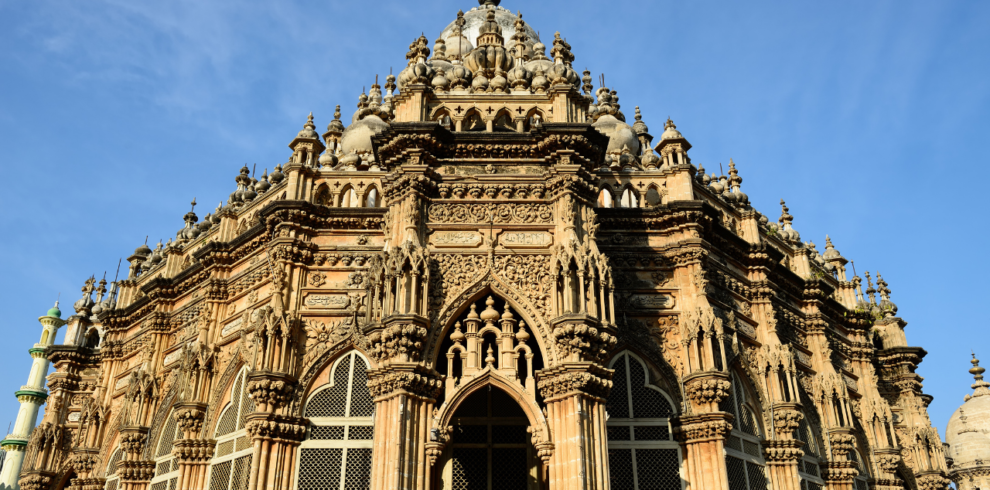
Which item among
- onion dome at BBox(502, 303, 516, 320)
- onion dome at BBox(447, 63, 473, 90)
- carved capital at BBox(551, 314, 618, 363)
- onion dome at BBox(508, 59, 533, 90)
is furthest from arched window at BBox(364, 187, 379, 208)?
carved capital at BBox(551, 314, 618, 363)

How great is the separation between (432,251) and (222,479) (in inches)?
307

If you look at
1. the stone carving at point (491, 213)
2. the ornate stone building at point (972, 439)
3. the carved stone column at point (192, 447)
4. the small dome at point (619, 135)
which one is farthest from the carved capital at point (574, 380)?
the ornate stone building at point (972, 439)

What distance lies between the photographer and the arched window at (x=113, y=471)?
23266 mm

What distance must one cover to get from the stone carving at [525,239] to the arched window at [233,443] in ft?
24.0

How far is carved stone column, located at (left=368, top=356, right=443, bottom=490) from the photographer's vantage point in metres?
14.6

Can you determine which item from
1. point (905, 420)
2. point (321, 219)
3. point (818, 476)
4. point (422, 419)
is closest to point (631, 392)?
point (422, 419)

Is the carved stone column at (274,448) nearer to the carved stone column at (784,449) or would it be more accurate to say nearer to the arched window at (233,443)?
the arched window at (233,443)

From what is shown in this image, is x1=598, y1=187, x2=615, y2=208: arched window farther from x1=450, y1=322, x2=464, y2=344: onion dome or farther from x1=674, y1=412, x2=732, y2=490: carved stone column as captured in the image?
x1=450, y1=322, x2=464, y2=344: onion dome

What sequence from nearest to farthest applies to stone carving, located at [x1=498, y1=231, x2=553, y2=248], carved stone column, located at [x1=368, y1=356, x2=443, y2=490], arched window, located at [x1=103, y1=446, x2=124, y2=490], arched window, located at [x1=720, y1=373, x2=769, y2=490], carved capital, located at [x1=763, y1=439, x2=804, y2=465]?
carved stone column, located at [x1=368, y1=356, x2=443, y2=490] < stone carving, located at [x1=498, y1=231, x2=553, y2=248] < arched window, located at [x1=720, y1=373, x2=769, y2=490] < carved capital, located at [x1=763, y1=439, x2=804, y2=465] < arched window, located at [x1=103, y1=446, x2=124, y2=490]

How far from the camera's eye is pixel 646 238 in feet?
69.2

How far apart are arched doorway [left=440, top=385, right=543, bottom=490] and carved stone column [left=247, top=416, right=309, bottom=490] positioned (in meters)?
3.38

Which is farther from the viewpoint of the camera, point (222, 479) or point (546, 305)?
point (222, 479)

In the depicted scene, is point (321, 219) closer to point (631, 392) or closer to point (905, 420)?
point (631, 392)

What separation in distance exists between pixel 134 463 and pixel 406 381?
10861mm
